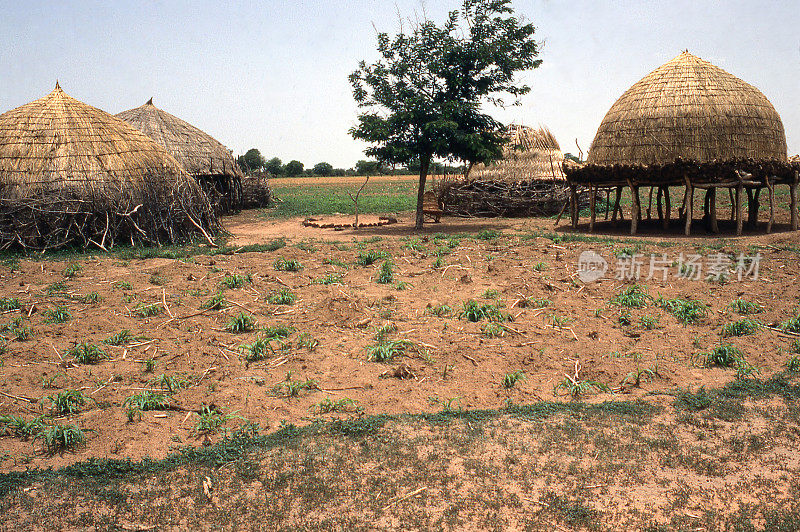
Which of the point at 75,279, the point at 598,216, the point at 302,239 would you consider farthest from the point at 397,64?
the point at 75,279

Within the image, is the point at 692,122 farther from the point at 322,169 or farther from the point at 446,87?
the point at 322,169

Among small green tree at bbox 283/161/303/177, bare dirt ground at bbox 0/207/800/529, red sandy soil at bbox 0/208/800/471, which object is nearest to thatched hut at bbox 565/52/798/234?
red sandy soil at bbox 0/208/800/471

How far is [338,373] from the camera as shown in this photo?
19.4 ft

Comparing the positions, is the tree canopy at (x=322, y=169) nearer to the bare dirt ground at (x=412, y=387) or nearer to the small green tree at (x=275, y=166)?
the small green tree at (x=275, y=166)

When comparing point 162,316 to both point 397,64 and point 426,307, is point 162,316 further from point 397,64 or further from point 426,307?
point 397,64

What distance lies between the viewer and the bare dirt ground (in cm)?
385

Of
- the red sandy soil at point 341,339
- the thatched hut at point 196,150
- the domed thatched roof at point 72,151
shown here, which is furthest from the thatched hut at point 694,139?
the thatched hut at point 196,150

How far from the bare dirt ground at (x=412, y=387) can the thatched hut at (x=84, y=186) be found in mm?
2782

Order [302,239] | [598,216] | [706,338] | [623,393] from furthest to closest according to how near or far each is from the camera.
Result: [598,216] < [302,239] < [706,338] < [623,393]

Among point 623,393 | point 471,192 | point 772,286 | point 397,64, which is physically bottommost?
point 623,393

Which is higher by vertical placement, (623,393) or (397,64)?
(397,64)

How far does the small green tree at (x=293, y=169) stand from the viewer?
6638 centimetres

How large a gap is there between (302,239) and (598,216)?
403 inches

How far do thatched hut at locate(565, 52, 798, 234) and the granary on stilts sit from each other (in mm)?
5425
